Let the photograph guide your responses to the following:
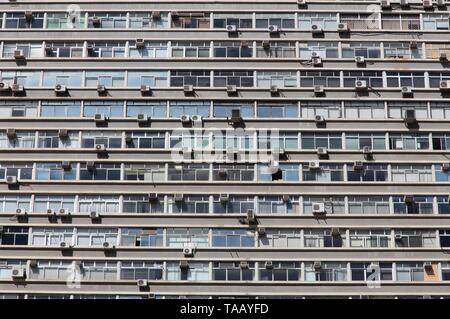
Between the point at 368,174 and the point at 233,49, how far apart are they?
652 centimetres

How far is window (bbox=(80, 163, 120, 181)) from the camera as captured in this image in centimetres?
3231

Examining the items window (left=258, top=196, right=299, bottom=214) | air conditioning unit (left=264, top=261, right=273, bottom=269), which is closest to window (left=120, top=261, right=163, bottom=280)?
air conditioning unit (left=264, top=261, right=273, bottom=269)

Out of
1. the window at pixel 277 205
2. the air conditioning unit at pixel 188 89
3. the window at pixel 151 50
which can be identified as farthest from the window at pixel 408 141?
the window at pixel 151 50

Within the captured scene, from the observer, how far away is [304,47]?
34094 mm

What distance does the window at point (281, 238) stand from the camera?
31281mm

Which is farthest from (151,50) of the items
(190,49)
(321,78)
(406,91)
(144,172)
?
(406,91)

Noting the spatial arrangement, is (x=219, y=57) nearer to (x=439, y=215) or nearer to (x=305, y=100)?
(x=305, y=100)

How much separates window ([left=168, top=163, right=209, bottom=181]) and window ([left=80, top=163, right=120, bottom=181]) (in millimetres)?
1835

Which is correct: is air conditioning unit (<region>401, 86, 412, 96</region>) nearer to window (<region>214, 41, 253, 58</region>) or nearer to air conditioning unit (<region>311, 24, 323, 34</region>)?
air conditioning unit (<region>311, 24, 323, 34</region>)

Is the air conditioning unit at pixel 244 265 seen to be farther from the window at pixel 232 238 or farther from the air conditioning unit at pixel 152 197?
the air conditioning unit at pixel 152 197

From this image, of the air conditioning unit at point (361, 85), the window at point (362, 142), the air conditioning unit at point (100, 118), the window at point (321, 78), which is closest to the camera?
the window at point (362, 142)

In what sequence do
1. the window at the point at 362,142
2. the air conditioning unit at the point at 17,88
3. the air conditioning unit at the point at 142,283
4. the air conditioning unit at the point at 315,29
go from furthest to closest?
1. the air conditioning unit at the point at 315,29
2. the air conditioning unit at the point at 17,88
3. the window at the point at 362,142
4. the air conditioning unit at the point at 142,283

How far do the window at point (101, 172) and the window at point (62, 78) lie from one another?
314cm
